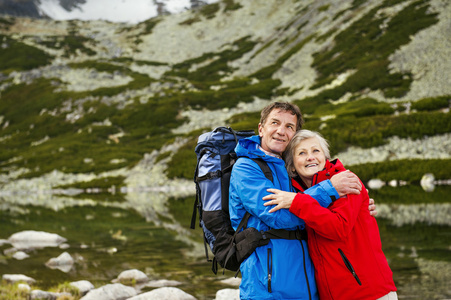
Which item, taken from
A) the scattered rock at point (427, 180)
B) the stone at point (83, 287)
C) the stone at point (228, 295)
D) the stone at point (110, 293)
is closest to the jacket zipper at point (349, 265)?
the stone at point (228, 295)

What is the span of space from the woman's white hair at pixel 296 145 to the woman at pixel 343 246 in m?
0.82

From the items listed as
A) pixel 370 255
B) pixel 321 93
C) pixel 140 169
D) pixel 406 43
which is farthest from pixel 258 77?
pixel 370 255

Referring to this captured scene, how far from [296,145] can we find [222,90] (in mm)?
86409

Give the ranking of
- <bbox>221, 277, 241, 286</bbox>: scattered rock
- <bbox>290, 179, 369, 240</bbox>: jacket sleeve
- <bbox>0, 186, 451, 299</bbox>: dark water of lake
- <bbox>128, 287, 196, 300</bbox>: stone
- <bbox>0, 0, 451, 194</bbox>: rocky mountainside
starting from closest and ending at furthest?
<bbox>290, 179, 369, 240</bbox>: jacket sleeve → <bbox>128, 287, 196, 300</bbox>: stone → <bbox>0, 186, 451, 299</bbox>: dark water of lake → <bbox>221, 277, 241, 286</bbox>: scattered rock → <bbox>0, 0, 451, 194</bbox>: rocky mountainside

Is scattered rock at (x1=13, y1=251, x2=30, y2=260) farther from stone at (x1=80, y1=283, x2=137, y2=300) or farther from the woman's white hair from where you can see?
the woman's white hair

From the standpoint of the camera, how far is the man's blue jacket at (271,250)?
4.36m

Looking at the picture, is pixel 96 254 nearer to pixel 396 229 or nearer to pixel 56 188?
pixel 396 229

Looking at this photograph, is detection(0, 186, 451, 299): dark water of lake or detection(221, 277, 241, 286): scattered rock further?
detection(221, 277, 241, 286): scattered rock

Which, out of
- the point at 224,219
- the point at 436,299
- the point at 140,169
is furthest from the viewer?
the point at 140,169

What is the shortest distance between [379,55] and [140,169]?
4750cm

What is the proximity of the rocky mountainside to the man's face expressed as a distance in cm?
3449

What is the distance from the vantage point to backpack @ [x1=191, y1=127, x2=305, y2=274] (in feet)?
15.4

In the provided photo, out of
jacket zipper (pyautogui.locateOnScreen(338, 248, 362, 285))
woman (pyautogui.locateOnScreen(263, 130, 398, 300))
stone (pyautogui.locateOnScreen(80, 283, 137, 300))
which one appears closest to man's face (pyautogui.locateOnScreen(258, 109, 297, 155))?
woman (pyautogui.locateOnScreen(263, 130, 398, 300))

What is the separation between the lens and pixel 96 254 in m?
16.6
